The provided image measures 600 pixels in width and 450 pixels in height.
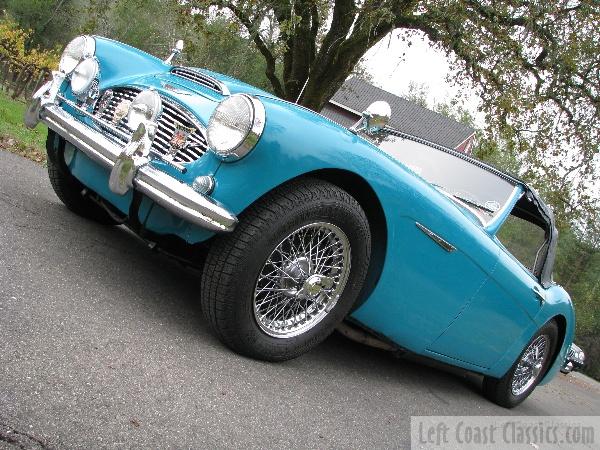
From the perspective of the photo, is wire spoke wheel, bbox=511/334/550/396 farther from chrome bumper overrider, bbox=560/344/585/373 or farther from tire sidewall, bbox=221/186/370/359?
tire sidewall, bbox=221/186/370/359

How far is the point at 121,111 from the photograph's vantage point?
313cm

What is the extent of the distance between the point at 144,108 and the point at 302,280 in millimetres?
1048

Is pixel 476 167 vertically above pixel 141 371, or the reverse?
pixel 476 167

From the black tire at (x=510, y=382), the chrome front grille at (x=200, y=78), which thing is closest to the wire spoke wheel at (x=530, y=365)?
the black tire at (x=510, y=382)

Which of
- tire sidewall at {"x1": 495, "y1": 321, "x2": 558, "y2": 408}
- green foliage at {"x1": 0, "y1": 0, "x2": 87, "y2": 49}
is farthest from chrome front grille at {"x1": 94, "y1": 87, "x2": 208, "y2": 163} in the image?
green foliage at {"x1": 0, "y1": 0, "x2": 87, "y2": 49}

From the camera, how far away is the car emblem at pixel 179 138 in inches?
108

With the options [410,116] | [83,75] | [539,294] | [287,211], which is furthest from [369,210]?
[410,116]

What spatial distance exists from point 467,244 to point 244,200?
4.19 ft

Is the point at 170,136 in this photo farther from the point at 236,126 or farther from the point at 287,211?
the point at 287,211

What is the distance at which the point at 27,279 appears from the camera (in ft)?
8.74

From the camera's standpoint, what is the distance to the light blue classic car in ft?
8.34

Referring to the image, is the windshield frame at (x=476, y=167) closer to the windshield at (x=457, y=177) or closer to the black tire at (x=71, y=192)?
the windshield at (x=457, y=177)

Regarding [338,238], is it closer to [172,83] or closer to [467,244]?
[467,244]

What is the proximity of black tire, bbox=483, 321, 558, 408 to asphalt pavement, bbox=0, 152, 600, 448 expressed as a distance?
26cm
